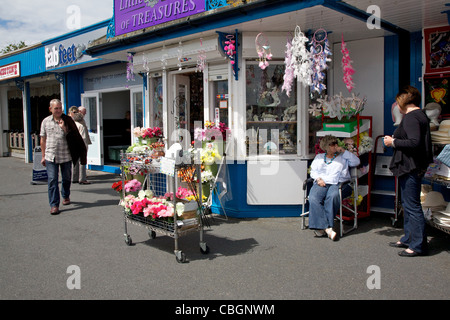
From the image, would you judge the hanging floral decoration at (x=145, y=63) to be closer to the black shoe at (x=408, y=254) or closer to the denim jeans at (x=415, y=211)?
the denim jeans at (x=415, y=211)

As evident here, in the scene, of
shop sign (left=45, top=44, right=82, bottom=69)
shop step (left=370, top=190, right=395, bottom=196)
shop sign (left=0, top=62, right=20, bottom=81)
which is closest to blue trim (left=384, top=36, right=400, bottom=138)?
shop step (left=370, top=190, right=395, bottom=196)

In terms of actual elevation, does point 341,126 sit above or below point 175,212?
above

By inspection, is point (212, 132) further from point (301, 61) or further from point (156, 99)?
point (156, 99)

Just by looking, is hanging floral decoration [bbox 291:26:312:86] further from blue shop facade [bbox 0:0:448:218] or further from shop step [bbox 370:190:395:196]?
shop step [bbox 370:190:395:196]

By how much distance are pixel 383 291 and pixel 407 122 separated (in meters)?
2.00

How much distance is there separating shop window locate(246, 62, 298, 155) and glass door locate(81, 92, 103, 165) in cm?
661

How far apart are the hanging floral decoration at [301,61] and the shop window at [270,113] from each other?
135 centimetres

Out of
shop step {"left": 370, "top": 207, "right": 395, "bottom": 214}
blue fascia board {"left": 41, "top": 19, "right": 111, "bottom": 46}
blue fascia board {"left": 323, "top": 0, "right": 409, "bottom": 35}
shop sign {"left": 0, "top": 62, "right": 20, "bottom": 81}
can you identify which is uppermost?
blue fascia board {"left": 41, "top": 19, "right": 111, "bottom": 46}

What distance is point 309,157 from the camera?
674 centimetres

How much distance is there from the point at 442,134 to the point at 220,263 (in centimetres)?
313

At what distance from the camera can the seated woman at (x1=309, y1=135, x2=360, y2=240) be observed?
5581mm

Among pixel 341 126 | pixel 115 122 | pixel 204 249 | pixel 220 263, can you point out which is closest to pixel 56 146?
pixel 204 249

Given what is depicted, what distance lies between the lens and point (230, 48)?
21.2 ft

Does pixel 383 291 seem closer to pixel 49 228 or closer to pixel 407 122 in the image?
pixel 407 122
